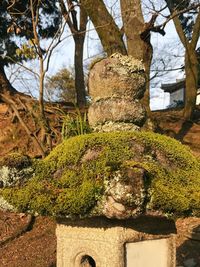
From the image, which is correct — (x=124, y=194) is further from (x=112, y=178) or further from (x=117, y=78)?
(x=117, y=78)

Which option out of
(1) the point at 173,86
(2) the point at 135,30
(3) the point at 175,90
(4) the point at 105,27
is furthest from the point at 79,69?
(3) the point at 175,90

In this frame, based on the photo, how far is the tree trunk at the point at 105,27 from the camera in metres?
Result: 7.62

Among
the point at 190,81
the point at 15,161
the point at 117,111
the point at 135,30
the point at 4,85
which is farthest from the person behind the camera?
the point at 190,81

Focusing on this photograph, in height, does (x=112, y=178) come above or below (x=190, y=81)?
below

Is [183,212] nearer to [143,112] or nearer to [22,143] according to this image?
[143,112]

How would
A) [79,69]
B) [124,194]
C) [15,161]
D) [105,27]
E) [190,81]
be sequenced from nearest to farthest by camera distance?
[124,194] < [15,161] < [105,27] < [190,81] < [79,69]

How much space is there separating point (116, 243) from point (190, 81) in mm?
9135

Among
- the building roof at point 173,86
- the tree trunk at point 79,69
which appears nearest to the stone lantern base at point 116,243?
the tree trunk at point 79,69

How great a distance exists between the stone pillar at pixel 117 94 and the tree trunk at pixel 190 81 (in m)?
8.39

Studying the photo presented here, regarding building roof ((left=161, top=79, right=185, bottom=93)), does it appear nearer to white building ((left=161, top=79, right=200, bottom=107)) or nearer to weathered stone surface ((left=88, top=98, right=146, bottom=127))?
white building ((left=161, top=79, right=200, bottom=107))

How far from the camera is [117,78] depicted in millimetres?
3068

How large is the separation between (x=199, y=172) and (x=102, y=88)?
83 cm

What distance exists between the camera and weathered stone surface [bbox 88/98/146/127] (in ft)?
9.97

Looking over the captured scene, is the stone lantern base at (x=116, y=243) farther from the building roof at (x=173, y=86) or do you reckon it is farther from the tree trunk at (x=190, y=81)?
the building roof at (x=173, y=86)
